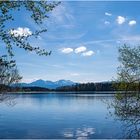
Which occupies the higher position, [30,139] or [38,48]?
[38,48]

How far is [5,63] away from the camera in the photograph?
9.27 m

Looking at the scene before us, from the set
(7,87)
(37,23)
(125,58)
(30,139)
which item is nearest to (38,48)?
(37,23)

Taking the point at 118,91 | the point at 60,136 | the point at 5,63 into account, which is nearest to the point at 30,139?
the point at 60,136

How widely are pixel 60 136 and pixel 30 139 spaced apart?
4867 millimetres

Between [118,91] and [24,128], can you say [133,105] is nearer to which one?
[118,91]

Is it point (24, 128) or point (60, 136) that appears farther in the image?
point (24, 128)

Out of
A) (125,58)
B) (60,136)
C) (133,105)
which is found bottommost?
(60,136)

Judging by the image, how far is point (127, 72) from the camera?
21250mm

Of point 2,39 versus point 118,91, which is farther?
point 118,91

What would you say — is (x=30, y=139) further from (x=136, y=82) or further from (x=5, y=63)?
(x=5, y=63)

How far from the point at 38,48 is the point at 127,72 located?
13.1 metres

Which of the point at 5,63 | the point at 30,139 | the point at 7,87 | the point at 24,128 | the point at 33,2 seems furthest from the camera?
the point at 24,128

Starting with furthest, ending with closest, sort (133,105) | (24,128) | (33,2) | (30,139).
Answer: (24,128) < (30,139) < (133,105) < (33,2)

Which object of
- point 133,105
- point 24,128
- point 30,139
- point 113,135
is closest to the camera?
point 133,105
